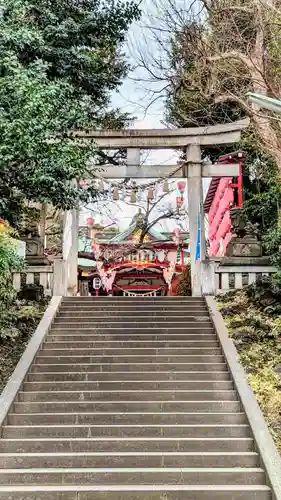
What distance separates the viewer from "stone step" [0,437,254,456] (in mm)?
6742

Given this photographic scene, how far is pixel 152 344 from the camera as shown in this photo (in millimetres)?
9680

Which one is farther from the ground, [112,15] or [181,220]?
[112,15]

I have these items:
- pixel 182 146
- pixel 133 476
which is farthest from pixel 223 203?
pixel 133 476

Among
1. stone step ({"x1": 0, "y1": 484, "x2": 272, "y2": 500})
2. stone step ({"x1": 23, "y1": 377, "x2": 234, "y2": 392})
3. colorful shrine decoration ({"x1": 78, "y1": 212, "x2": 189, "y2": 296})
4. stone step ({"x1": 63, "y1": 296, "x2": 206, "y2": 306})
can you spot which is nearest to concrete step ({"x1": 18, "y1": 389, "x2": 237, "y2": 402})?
stone step ({"x1": 23, "y1": 377, "x2": 234, "y2": 392})

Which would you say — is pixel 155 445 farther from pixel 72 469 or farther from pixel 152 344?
pixel 152 344

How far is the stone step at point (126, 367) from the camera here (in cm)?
880

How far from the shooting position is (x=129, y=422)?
736 cm

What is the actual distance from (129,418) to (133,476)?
1.31m

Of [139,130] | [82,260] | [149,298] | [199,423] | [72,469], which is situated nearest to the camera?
[72,469]

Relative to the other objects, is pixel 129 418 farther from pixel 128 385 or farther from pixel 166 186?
pixel 166 186

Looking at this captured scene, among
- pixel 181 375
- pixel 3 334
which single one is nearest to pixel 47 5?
pixel 3 334

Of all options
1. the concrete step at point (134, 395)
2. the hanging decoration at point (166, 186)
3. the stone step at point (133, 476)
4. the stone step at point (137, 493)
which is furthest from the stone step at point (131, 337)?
the hanging decoration at point (166, 186)

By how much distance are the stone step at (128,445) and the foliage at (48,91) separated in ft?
12.4

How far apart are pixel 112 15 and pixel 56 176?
4.79 m
